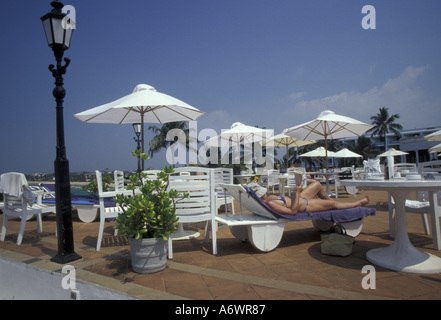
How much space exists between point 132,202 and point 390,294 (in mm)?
2305

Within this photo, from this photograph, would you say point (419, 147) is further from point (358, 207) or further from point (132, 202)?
point (132, 202)

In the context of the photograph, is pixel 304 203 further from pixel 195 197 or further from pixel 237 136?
pixel 237 136

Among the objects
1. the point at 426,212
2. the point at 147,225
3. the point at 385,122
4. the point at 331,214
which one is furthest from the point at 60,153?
the point at 385,122

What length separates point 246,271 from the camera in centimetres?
264

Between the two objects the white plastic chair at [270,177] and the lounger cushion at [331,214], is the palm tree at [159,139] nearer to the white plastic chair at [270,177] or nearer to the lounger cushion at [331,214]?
the white plastic chair at [270,177]

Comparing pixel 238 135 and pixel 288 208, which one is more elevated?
pixel 238 135

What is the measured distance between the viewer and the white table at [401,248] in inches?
93.3

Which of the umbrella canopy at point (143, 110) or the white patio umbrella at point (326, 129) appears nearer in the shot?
the umbrella canopy at point (143, 110)

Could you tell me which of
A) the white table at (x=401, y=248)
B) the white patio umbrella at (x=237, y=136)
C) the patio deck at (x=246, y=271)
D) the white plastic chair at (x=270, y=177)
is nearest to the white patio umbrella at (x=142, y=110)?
the patio deck at (x=246, y=271)

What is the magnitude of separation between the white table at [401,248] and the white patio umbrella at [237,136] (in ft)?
17.7

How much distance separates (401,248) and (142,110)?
4.41 metres

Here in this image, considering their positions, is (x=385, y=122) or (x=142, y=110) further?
(x=385, y=122)

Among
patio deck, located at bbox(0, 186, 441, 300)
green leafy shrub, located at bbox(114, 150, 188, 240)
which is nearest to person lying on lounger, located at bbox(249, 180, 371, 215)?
patio deck, located at bbox(0, 186, 441, 300)

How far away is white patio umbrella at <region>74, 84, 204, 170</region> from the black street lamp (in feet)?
2.71
